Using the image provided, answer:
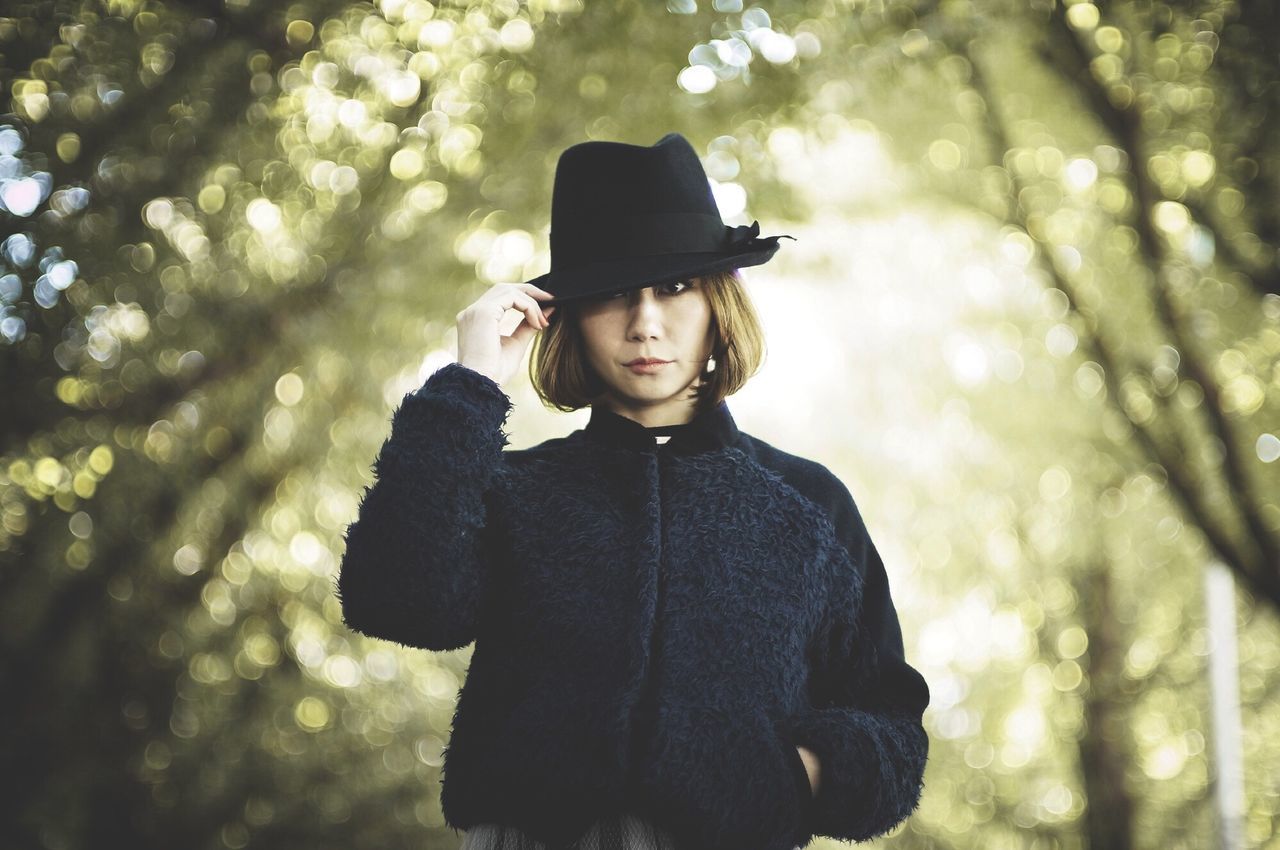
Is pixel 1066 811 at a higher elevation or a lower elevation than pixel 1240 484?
lower

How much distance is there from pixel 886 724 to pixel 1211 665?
19.2ft

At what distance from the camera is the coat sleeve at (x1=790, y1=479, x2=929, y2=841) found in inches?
65.3

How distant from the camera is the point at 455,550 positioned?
1.64 meters

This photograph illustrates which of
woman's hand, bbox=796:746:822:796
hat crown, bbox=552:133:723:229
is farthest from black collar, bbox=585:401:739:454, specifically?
woman's hand, bbox=796:746:822:796

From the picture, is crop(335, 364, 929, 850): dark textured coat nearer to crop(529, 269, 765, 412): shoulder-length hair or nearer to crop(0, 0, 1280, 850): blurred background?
crop(529, 269, 765, 412): shoulder-length hair

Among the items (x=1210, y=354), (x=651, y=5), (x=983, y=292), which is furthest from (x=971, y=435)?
(x=651, y=5)

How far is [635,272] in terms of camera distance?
179 cm

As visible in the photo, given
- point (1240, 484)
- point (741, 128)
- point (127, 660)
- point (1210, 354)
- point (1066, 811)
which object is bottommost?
point (1066, 811)

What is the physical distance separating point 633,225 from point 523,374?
498 centimetres

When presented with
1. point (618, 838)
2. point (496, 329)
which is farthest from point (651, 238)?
point (618, 838)

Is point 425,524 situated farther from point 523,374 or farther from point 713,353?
point 523,374

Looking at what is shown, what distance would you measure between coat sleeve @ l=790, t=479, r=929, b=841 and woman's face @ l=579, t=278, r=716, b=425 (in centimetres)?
35

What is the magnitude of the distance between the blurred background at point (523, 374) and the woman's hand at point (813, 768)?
8.96ft

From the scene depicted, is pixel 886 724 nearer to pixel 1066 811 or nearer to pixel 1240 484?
pixel 1240 484
